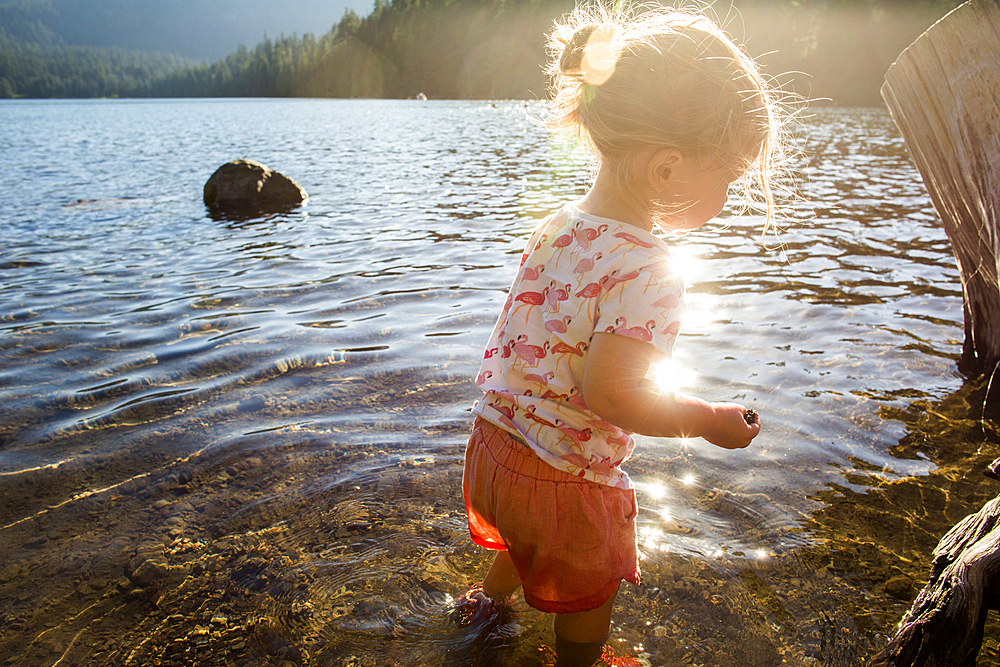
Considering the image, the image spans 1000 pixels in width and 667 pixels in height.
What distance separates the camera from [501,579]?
2.37m

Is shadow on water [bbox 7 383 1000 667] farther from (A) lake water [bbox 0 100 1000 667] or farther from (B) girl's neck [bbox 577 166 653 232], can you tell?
(B) girl's neck [bbox 577 166 653 232]

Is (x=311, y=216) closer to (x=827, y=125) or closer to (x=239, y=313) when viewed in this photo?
(x=239, y=313)

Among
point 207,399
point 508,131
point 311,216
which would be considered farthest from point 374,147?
point 207,399

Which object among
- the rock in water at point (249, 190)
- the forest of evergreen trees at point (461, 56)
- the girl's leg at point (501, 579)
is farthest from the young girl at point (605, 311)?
the forest of evergreen trees at point (461, 56)

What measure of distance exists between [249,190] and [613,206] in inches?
468

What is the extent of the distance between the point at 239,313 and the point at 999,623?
5.69 metres

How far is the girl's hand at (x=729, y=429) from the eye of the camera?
165 cm

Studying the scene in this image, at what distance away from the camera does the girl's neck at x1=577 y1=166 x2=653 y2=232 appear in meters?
1.76

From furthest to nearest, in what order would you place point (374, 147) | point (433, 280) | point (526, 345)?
point (374, 147) < point (433, 280) < point (526, 345)

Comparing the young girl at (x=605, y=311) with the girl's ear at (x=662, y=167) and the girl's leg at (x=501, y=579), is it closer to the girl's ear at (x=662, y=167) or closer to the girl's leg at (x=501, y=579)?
the girl's ear at (x=662, y=167)

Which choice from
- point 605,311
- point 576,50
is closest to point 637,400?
point 605,311

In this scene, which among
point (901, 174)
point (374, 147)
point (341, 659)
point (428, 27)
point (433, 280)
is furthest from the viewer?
point (428, 27)

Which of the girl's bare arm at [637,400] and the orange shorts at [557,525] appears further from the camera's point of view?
the orange shorts at [557,525]

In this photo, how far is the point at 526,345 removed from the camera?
1853mm
